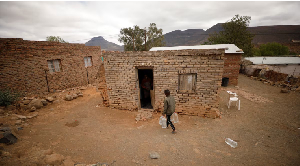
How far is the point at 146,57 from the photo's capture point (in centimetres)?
505

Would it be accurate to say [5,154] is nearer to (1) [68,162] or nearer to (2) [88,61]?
(1) [68,162]

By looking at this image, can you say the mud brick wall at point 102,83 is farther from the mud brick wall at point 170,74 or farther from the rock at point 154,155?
the rock at point 154,155

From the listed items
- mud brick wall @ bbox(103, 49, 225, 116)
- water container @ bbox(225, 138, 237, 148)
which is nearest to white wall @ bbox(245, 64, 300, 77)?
mud brick wall @ bbox(103, 49, 225, 116)

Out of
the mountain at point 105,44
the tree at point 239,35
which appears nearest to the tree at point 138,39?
the tree at point 239,35

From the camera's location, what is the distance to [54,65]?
30.9 ft

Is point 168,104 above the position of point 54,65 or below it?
below

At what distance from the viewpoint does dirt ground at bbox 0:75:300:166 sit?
10.5ft

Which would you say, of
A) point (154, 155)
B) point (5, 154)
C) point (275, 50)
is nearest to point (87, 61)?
point (5, 154)

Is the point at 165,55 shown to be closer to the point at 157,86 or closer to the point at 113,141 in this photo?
the point at 157,86

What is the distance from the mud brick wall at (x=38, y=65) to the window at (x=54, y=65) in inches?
10.8

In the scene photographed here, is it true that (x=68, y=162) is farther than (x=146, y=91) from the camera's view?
No

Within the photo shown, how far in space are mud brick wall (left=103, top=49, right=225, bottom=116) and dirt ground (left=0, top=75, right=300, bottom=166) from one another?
0.69 m

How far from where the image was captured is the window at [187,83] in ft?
16.4

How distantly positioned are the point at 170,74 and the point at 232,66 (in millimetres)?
8101
